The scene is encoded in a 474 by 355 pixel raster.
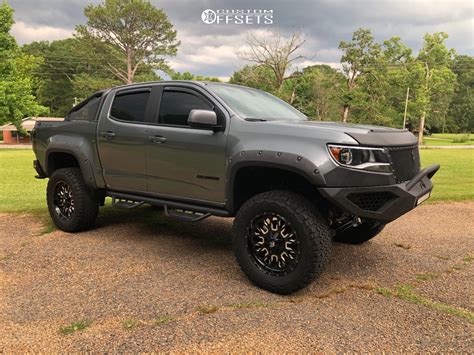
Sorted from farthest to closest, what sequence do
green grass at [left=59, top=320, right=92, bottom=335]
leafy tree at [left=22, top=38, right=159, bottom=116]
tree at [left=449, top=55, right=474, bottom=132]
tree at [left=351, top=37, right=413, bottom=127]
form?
tree at [left=449, top=55, right=474, bottom=132] < leafy tree at [left=22, top=38, right=159, bottom=116] < tree at [left=351, top=37, right=413, bottom=127] < green grass at [left=59, top=320, right=92, bottom=335]

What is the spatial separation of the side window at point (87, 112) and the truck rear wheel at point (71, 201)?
72 cm

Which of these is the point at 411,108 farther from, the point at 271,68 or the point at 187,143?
the point at 187,143

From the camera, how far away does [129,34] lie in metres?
42.8

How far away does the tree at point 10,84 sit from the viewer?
28828 millimetres

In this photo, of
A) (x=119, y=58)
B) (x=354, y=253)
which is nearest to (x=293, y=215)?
(x=354, y=253)

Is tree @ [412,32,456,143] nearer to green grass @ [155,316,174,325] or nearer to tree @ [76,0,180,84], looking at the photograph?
tree @ [76,0,180,84]

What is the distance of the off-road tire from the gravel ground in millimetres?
142

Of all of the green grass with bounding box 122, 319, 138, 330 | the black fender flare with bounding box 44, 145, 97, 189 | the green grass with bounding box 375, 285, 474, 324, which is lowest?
the green grass with bounding box 122, 319, 138, 330

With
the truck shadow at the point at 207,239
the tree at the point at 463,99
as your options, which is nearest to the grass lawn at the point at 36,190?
the truck shadow at the point at 207,239

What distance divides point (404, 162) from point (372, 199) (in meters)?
0.53

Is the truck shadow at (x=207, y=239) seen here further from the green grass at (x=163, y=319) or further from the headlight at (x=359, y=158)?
the headlight at (x=359, y=158)

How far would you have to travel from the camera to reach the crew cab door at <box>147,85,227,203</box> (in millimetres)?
4121

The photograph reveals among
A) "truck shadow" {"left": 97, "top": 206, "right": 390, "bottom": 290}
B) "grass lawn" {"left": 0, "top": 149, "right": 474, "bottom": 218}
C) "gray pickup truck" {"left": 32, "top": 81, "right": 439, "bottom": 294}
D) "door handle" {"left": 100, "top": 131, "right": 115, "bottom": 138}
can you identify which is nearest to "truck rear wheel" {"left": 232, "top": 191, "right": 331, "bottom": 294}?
"gray pickup truck" {"left": 32, "top": 81, "right": 439, "bottom": 294}

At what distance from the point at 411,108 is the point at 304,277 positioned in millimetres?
50644
